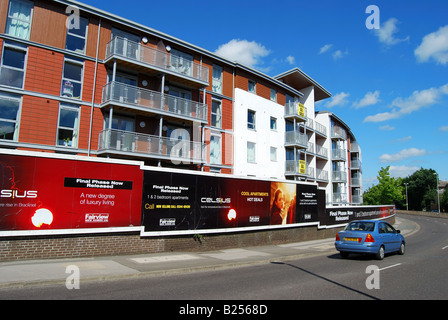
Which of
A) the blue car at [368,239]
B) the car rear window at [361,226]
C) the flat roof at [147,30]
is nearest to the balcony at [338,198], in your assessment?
the flat roof at [147,30]

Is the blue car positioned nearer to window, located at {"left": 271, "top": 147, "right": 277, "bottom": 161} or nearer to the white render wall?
the white render wall

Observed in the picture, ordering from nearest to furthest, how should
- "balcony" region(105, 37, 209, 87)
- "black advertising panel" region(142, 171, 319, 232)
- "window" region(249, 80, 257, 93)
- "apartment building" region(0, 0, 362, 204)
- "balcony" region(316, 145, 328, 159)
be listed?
"black advertising panel" region(142, 171, 319, 232), "apartment building" region(0, 0, 362, 204), "balcony" region(105, 37, 209, 87), "window" region(249, 80, 257, 93), "balcony" region(316, 145, 328, 159)

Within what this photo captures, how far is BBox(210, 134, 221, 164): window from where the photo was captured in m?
25.4

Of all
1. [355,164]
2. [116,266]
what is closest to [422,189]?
[355,164]

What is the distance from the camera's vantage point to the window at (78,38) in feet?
62.5

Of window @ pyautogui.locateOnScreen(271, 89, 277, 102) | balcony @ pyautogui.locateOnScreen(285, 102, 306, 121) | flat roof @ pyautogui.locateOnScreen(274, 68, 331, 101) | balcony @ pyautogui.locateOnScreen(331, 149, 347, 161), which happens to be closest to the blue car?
balcony @ pyautogui.locateOnScreen(285, 102, 306, 121)

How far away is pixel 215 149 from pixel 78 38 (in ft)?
39.9

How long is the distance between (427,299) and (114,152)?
Answer: 16020mm

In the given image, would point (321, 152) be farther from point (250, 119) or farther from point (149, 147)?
point (149, 147)

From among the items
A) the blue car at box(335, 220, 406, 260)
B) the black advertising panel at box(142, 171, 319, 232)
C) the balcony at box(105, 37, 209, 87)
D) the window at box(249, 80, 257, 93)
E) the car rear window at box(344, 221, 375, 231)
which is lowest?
the blue car at box(335, 220, 406, 260)

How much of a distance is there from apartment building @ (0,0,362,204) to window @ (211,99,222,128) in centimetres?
8
